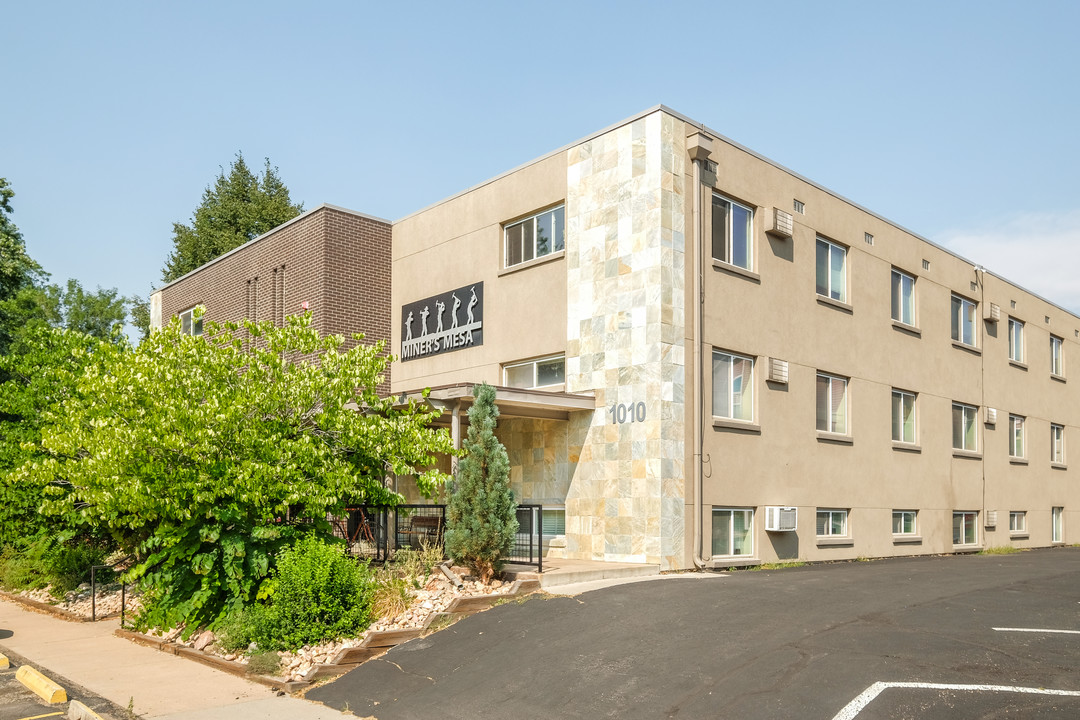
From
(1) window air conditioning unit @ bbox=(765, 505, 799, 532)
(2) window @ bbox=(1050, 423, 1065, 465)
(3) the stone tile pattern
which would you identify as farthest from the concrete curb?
(2) window @ bbox=(1050, 423, 1065, 465)

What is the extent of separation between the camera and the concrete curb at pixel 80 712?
372 inches

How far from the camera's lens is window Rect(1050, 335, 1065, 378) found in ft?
102

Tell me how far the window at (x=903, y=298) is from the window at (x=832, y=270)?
2446 millimetres

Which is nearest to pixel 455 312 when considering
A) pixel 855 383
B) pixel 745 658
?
pixel 855 383

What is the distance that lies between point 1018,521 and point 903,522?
25.2 ft

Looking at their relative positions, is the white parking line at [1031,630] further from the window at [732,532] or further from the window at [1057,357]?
the window at [1057,357]

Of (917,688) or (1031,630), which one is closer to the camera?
(917,688)

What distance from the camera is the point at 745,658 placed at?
9391 millimetres

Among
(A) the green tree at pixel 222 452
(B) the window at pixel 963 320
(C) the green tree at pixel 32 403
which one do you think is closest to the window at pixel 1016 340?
(B) the window at pixel 963 320

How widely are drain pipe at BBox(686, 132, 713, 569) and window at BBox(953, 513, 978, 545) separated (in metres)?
11.0

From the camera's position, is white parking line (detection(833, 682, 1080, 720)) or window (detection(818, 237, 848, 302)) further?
window (detection(818, 237, 848, 302))

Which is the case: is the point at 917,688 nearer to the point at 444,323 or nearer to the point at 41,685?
the point at 41,685

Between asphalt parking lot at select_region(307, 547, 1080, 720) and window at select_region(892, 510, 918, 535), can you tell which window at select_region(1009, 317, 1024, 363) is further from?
asphalt parking lot at select_region(307, 547, 1080, 720)

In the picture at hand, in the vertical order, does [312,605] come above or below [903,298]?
below
